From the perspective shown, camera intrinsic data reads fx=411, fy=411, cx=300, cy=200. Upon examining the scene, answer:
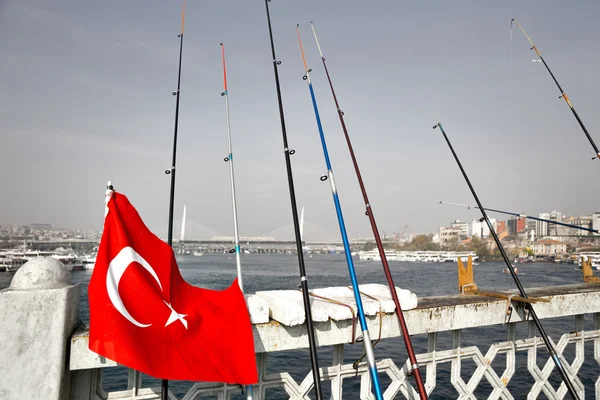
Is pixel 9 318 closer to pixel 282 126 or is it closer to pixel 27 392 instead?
pixel 27 392

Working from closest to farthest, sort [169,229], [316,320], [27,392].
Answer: [27,392]
[316,320]
[169,229]

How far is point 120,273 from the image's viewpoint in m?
2.61

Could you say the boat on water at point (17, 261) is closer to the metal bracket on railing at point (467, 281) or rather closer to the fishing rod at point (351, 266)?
the fishing rod at point (351, 266)

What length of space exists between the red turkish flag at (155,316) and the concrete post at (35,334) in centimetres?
25

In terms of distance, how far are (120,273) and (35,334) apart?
0.57 meters

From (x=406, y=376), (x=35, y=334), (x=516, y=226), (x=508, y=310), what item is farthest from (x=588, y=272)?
(x=516, y=226)

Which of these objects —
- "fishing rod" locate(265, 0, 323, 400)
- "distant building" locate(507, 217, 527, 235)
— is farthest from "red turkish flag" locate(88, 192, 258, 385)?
"distant building" locate(507, 217, 527, 235)

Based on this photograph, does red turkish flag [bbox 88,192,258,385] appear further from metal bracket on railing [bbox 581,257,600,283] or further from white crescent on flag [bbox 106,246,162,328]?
metal bracket on railing [bbox 581,257,600,283]

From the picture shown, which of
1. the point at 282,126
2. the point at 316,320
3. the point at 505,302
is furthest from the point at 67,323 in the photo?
the point at 505,302

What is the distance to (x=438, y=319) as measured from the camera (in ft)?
12.0

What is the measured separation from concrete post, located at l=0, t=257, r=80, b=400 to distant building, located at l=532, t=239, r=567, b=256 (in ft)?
405

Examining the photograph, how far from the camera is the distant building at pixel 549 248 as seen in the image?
350ft

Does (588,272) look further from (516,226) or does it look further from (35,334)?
(516,226)

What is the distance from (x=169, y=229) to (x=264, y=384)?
154cm
